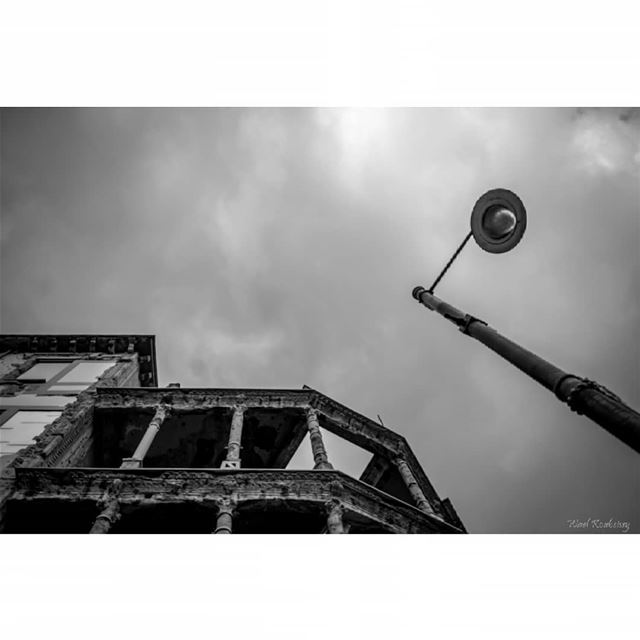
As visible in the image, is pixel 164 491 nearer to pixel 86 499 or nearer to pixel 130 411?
pixel 86 499

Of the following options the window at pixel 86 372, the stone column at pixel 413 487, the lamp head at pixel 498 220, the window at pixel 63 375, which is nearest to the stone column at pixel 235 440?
the stone column at pixel 413 487

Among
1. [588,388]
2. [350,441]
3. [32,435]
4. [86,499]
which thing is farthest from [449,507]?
[32,435]

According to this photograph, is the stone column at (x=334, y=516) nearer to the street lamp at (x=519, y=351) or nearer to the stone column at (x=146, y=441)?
the stone column at (x=146, y=441)

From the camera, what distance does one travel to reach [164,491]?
41.5 feet

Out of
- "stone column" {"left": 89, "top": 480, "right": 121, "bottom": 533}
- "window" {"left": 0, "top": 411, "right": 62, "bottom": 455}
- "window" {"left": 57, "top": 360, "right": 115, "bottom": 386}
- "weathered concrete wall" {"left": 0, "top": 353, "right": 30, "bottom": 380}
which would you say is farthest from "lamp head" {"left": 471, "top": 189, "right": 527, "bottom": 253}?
"weathered concrete wall" {"left": 0, "top": 353, "right": 30, "bottom": 380}

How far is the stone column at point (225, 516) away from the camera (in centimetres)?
1133

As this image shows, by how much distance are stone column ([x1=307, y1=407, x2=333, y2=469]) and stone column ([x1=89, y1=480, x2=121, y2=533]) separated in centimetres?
563

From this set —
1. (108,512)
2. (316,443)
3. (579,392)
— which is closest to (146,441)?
(108,512)

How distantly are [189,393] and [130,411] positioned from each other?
89.4 inches

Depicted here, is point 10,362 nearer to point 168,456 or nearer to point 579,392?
point 168,456

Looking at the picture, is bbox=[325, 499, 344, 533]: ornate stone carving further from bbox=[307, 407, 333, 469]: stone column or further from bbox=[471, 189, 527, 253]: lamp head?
bbox=[471, 189, 527, 253]: lamp head

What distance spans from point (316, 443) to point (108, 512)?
263 inches

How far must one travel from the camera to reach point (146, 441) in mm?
15391

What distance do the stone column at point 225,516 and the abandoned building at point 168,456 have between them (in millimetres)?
40
